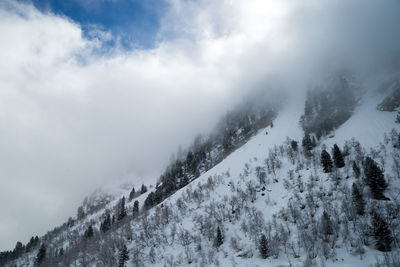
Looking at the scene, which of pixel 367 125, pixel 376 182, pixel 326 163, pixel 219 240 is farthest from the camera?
pixel 367 125

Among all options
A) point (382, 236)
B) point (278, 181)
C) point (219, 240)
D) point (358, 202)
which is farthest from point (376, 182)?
point (219, 240)

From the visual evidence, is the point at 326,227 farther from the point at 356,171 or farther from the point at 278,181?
the point at 278,181

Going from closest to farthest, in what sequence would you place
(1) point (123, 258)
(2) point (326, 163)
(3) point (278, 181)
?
(1) point (123, 258)
(2) point (326, 163)
(3) point (278, 181)

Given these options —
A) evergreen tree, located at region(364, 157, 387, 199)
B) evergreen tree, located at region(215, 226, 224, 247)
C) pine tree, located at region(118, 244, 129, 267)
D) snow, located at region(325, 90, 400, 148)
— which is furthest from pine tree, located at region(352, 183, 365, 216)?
pine tree, located at region(118, 244, 129, 267)

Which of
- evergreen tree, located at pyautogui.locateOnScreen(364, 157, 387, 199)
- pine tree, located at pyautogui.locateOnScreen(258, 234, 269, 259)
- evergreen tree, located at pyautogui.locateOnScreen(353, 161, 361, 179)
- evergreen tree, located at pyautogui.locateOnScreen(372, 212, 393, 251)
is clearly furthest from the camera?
evergreen tree, located at pyautogui.locateOnScreen(353, 161, 361, 179)

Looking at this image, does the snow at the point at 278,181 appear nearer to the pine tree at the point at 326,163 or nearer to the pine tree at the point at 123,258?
the pine tree at the point at 326,163

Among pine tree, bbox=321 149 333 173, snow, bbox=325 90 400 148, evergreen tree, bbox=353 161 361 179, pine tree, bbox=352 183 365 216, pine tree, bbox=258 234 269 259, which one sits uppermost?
snow, bbox=325 90 400 148

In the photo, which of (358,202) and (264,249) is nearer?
(264,249)

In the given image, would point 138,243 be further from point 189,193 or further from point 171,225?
point 189,193

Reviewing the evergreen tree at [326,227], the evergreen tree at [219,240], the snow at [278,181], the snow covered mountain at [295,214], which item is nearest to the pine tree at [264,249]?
the snow covered mountain at [295,214]

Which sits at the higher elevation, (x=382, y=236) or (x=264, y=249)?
(x=382, y=236)

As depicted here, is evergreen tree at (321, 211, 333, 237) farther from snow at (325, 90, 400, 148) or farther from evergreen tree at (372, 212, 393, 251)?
snow at (325, 90, 400, 148)

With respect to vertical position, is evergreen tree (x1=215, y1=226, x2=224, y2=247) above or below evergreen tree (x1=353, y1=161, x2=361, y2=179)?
below

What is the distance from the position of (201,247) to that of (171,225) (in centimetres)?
1615
